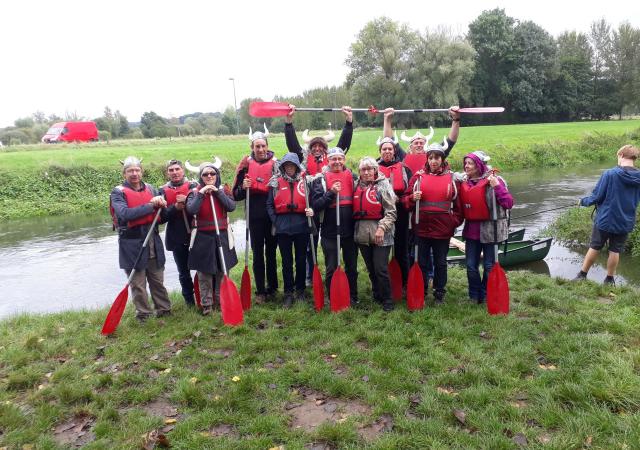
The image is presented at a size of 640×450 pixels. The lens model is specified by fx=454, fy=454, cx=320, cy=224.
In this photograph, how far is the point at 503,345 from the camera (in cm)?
495

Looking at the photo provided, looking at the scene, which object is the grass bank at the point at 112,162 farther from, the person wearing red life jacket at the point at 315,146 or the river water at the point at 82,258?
the person wearing red life jacket at the point at 315,146

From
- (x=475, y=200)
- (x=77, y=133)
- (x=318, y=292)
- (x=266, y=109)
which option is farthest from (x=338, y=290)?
(x=77, y=133)

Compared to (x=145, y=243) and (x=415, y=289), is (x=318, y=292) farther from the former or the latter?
(x=145, y=243)

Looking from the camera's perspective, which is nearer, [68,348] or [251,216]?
[68,348]

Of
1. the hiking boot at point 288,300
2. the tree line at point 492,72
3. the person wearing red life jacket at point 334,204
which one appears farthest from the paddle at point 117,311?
the tree line at point 492,72

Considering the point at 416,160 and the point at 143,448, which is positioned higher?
the point at 416,160

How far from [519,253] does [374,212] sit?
14.6 ft

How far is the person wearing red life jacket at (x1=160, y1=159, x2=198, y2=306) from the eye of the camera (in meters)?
6.21

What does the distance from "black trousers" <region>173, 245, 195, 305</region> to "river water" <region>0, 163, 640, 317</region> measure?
2.27 metres

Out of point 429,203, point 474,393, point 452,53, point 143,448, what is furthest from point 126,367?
point 452,53

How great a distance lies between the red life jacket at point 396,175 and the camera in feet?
20.5

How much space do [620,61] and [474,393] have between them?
228 feet

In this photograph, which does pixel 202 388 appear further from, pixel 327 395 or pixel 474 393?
pixel 474 393

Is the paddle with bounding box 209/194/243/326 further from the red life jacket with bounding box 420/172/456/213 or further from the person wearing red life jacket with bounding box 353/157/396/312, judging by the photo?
the red life jacket with bounding box 420/172/456/213
